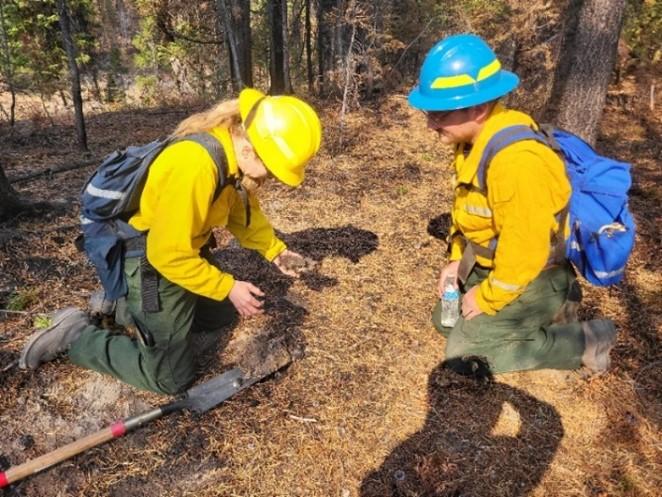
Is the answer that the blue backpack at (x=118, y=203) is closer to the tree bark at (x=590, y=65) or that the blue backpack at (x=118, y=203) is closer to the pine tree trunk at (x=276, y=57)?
the tree bark at (x=590, y=65)

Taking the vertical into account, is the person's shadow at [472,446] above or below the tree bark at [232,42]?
below

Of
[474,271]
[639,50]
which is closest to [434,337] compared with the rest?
[474,271]

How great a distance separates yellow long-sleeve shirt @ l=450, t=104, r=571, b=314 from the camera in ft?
7.48

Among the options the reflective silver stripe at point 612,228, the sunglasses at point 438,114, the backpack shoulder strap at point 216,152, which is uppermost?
the sunglasses at point 438,114

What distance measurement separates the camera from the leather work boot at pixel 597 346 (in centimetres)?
311

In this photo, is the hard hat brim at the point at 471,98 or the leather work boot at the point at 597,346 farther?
the leather work boot at the point at 597,346

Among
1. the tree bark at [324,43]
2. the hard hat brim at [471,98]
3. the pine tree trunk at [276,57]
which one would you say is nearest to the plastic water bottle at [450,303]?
the hard hat brim at [471,98]

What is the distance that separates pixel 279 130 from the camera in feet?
7.50

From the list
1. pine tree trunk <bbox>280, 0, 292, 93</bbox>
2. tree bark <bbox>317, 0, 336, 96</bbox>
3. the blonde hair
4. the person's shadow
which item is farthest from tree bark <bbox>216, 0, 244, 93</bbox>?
the person's shadow

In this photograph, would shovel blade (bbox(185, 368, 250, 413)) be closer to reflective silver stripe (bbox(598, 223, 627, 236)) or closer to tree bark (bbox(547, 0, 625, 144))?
reflective silver stripe (bbox(598, 223, 627, 236))

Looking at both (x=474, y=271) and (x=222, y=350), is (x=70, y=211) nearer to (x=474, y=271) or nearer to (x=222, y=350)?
(x=222, y=350)

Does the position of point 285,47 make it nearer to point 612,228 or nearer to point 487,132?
point 487,132

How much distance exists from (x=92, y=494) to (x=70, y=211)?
3.60 metres

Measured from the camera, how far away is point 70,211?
511 centimetres
